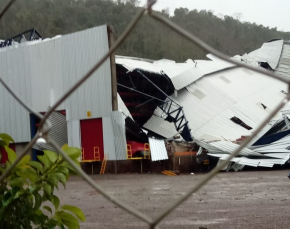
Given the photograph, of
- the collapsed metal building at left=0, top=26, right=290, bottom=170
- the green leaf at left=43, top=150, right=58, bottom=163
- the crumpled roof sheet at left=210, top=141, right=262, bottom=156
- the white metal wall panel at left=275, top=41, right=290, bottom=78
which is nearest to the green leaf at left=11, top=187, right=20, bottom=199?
the green leaf at left=43, top=150, right=58, bottom=163

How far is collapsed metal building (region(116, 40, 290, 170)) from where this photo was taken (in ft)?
49.0

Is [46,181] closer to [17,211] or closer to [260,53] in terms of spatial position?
[17,211]

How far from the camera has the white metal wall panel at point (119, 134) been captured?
1402 cm

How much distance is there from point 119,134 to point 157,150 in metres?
1.24

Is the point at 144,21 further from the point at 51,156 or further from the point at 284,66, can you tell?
the point at 284,66

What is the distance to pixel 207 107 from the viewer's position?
1789 cm

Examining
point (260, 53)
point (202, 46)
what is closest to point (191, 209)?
point (202, 46)

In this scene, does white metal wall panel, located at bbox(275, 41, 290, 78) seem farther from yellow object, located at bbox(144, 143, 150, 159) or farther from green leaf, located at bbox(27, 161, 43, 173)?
green leaf, located at bbox(27, 161, 43, 173)

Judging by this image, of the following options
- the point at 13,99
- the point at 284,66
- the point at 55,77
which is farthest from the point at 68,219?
the point at 284,66

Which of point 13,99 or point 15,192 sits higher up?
point 13,99

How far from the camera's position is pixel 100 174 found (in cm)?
1373

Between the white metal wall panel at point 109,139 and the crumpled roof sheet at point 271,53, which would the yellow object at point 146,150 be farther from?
the crumpled roof sheet at point 271,53

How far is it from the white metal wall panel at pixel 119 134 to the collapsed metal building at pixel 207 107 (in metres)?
2.34

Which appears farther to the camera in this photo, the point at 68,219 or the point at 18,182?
the point at 68,219
